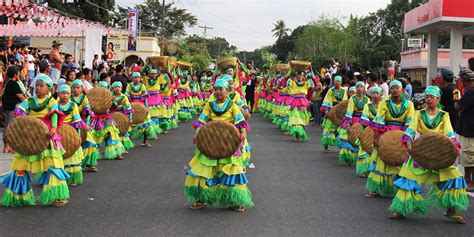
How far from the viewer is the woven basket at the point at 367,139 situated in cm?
1109

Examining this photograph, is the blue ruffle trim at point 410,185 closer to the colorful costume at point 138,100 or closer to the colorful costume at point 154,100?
the colorful costume at point 138,100

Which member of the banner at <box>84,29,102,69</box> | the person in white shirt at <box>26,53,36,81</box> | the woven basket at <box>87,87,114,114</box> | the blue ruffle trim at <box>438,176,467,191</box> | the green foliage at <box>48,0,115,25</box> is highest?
the green foliage at <box>48,0,115,25</box>

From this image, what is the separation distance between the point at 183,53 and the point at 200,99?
1588 inches

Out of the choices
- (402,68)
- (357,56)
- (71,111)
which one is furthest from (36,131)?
(357,56)

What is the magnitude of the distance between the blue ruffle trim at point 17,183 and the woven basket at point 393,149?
456cm

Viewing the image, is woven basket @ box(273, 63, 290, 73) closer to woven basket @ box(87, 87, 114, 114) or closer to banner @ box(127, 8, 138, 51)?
woven basket @ box(87, 87, 114, 114)

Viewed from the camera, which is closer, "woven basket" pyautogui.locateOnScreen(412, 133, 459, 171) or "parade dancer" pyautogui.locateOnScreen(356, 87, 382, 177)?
"woven basket" pyautogui.locateOnScreen(412, 133, 459, 171)

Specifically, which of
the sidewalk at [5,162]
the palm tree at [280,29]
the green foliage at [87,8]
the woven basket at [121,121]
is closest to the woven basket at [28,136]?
the sidewalk at [5,162]

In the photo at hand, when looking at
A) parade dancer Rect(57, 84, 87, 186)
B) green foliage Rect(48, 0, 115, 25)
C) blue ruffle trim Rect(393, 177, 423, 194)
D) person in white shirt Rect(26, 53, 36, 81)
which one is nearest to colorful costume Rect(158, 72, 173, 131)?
person in white shirt Rect(26, 53, 36, 81)

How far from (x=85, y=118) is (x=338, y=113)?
517 cm

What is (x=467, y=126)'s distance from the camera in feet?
34.6

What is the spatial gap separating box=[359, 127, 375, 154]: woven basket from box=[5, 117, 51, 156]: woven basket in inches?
196

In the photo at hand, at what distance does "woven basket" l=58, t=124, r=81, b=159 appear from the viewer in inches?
375

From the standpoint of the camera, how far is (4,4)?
96.8ft
